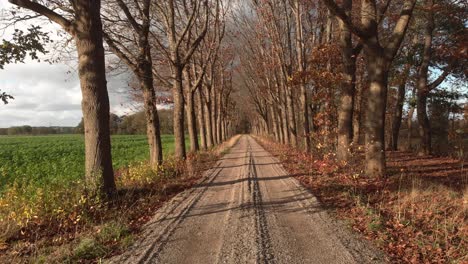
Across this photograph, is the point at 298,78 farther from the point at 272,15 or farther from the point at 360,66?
the point at 360,66

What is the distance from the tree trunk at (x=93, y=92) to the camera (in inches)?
328

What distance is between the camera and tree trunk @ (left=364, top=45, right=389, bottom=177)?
439 inches

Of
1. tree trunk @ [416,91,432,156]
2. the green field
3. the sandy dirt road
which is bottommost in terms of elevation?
the green field

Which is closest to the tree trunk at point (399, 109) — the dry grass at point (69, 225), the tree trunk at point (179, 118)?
the tree trunk at point (179, 118)

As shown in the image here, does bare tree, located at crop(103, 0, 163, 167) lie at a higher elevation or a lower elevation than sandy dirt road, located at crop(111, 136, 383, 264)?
higher

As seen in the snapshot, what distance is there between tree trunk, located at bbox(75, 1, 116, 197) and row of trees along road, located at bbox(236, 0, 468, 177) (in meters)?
6.01

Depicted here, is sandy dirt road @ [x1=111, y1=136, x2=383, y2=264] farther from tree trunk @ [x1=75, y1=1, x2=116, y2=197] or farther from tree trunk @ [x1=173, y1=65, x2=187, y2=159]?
tree trunk @ [x1=173, y1=65, x2=187, y2=159]

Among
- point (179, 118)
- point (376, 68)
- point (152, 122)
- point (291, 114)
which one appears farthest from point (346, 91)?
point (291, 114)

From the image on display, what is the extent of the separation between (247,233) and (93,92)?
4875mm

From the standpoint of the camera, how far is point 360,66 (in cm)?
2553

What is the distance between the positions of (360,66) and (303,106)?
21.2 ft

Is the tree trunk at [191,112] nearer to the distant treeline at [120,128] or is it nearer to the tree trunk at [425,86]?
the tree trunk at [425,86]

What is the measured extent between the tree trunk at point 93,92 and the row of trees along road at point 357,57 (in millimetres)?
6011

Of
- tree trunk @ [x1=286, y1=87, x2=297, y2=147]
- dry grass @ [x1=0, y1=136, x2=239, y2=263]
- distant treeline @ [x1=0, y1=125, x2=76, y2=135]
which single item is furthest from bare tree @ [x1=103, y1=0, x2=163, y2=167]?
distant treeline @ [x1=0, y1=125, x2=76, y2=135]
